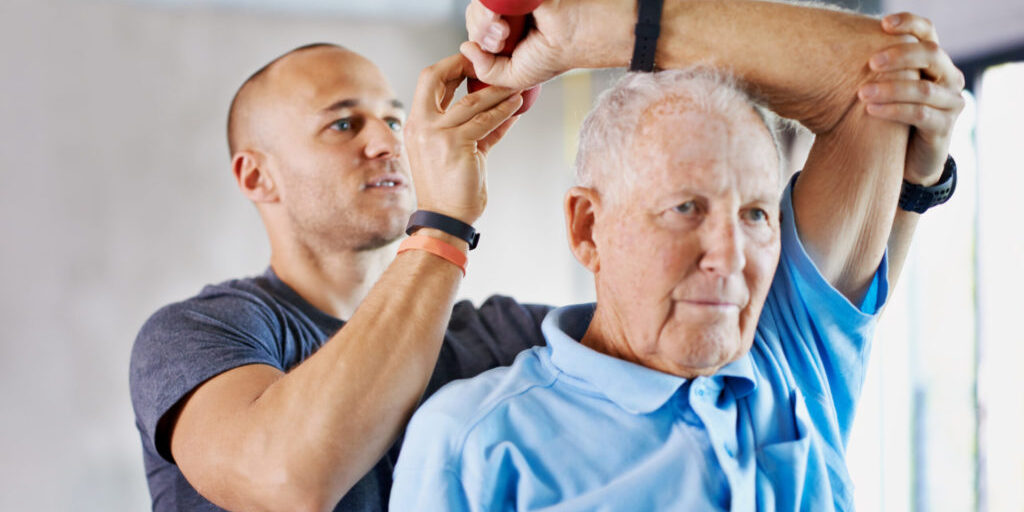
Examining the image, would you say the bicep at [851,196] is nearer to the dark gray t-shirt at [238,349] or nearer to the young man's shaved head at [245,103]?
the dark gray t-shirt at [238,349]

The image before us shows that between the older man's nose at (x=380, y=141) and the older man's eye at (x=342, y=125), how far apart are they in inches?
1.4

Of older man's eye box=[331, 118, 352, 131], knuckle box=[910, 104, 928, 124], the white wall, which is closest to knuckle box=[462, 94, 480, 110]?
knuckle box=[910, 104, 928, 124]

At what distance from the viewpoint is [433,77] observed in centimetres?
124

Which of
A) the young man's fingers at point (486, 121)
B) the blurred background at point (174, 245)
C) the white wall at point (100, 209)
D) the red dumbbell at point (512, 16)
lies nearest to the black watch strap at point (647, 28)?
the red dumbbell at point (512, 16)

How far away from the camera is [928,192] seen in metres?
1.24

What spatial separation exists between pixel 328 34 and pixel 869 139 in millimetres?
2957

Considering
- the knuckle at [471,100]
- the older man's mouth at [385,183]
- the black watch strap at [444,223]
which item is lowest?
the black watch strap at [444,223]

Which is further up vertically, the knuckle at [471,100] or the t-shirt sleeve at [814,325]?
the knuckle at [471,100]

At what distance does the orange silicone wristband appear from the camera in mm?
1232

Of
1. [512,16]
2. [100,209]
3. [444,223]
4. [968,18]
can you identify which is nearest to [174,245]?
[100,209]

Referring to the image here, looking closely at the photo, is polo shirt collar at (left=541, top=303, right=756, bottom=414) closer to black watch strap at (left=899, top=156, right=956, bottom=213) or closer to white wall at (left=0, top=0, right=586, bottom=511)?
black watch strap at (left=899, top=156, right=956, bottom=213)

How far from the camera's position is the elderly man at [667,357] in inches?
40.6

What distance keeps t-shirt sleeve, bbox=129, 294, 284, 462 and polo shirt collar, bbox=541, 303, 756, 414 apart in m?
0.53

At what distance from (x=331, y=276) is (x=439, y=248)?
684 millimetres
